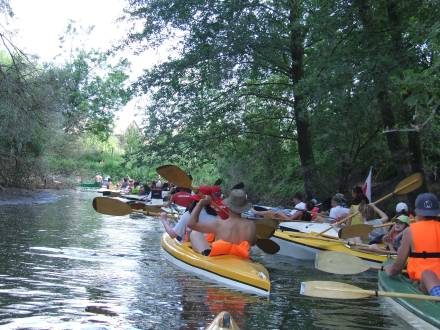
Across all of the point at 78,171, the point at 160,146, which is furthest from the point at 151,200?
the point at 78,171

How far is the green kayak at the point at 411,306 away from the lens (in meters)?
4.33

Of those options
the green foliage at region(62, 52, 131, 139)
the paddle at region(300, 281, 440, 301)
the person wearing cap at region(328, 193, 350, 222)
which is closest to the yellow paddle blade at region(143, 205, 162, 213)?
the person wearing cap at region(328, 193, 350, 222)

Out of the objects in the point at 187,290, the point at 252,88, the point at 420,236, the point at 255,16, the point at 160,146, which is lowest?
the point at 187,290

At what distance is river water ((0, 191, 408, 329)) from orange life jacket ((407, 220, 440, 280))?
734mm

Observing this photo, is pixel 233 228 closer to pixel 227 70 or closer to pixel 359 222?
pixel 359 222

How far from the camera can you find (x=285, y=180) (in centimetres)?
1994

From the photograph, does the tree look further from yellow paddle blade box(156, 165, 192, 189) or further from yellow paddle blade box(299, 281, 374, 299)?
yellow paddle blade box(299, 281, 374, 299)

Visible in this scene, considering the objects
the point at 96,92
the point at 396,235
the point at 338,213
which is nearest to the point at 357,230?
the point at 396,235

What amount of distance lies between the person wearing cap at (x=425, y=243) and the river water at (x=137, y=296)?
671 mm

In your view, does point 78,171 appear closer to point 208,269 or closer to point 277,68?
point 277,68

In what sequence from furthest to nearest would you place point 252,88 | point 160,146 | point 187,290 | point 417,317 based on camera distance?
point 252,88 → point 160,146 → point 187,290 → point 417,317

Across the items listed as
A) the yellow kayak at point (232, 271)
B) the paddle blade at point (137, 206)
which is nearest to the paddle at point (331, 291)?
the yellow kayak at point (232, 271)

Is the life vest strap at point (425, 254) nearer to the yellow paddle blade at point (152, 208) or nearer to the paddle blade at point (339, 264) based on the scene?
the paddle blade at point (339, 264)

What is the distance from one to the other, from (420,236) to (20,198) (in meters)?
18.5
